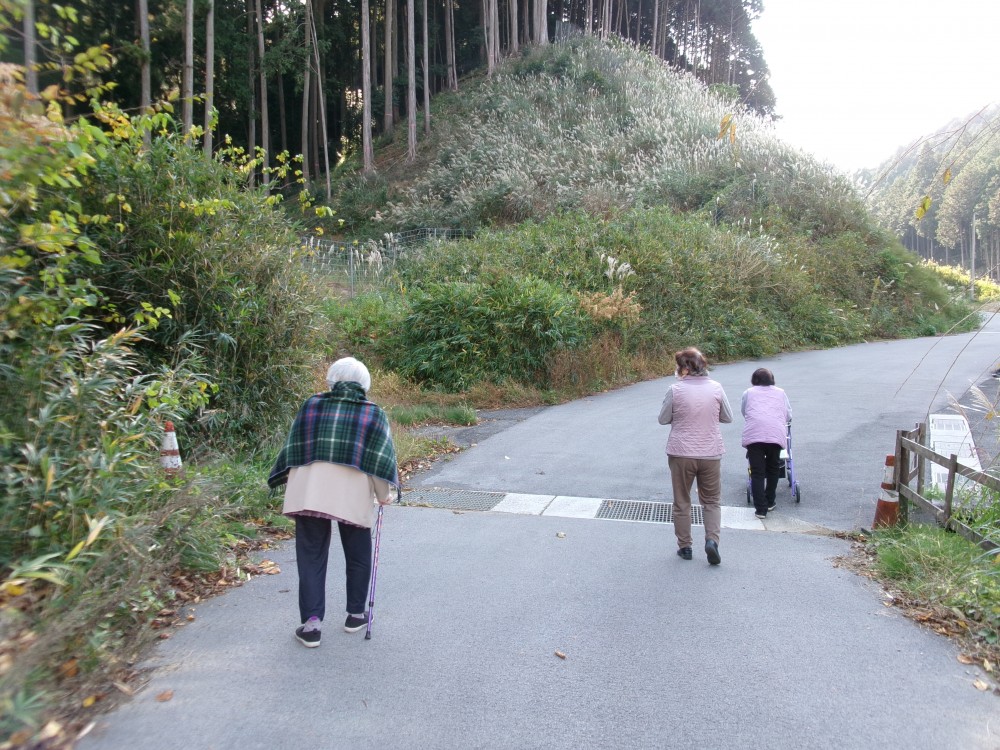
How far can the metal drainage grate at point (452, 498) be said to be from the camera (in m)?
8.12

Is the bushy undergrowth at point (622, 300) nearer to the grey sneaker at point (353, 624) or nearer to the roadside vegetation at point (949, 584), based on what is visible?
the roadside vegetation at point (949, 584)

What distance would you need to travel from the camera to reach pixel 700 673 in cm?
411

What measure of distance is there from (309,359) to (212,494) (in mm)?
3190

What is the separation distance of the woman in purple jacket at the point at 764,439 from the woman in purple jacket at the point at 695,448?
1492 mm

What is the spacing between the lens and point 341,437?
14.2 ft

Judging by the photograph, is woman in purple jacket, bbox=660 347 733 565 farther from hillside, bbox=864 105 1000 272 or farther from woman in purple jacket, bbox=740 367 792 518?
hillside, bbox=864 105 1000 272

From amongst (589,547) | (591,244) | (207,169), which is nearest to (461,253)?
(591,244)

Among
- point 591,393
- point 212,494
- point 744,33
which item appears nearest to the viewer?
point 212,494

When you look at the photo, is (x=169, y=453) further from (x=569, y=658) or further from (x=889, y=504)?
(x=889, y=504)

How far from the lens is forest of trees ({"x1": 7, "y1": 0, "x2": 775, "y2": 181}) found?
22.7m

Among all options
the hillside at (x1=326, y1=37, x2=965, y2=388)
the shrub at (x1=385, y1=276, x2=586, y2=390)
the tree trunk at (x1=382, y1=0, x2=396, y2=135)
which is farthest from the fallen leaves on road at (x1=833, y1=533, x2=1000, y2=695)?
the tree trunk at (x1=382, y1=0, x2=396, y2=135)

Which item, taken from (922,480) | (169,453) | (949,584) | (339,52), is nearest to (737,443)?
(922,480)

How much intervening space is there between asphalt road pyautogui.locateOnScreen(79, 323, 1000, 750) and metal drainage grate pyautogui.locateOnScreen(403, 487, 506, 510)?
0.55 metres

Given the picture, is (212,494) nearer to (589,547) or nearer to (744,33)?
(589,547)
